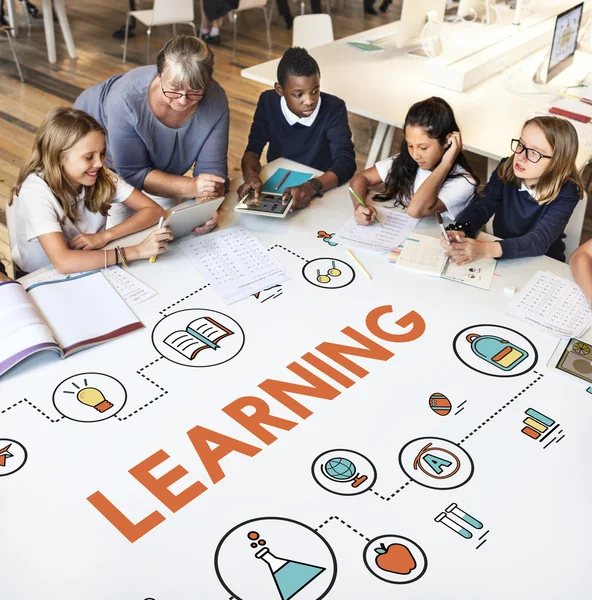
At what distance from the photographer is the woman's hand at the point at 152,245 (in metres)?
2.16

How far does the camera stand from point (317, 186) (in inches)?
103

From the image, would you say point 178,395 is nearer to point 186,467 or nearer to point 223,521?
point 186,467

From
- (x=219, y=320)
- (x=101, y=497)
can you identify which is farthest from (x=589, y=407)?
(x=101, y=497)

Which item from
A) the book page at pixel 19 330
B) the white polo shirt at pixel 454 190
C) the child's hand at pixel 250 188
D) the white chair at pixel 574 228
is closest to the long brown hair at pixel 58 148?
the book page at pixel 19 330

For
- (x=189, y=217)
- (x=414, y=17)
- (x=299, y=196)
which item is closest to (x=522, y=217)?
(x=299, y=196)

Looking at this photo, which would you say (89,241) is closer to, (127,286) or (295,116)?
(127,286)

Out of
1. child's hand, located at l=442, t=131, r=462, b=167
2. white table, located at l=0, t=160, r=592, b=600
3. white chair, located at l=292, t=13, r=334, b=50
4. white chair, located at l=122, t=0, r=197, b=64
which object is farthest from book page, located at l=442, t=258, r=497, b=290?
white chair, located at l=122, t=0, r=197, b=64

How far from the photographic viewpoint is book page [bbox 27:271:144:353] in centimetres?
188

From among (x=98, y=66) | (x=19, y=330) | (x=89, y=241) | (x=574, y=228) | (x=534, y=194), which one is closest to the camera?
(x=19, y=330)

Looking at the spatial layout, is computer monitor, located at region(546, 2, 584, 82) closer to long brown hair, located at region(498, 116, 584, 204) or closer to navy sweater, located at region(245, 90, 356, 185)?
navy sweater, located at region(245, 90, 356, 185)

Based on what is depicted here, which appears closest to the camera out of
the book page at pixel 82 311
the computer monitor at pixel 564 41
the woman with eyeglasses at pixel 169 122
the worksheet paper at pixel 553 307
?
the book page at pixel 82 311

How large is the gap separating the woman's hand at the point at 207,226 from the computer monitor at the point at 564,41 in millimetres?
2264

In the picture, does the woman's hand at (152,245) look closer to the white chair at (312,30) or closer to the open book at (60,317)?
the open book at (60,317)

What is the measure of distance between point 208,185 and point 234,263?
16.5 inches
